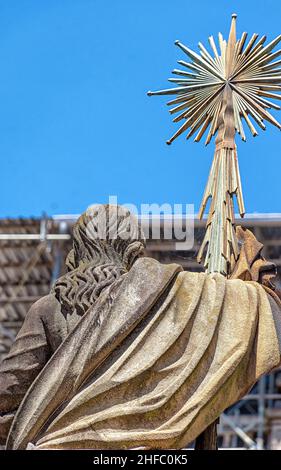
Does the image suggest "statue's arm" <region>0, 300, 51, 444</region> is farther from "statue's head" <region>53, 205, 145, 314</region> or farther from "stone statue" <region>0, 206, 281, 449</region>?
"statue's head" <region>53, 205, 145, 314</region>

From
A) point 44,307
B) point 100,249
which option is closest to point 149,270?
point 100,249

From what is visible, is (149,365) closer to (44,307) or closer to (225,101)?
(44,307)

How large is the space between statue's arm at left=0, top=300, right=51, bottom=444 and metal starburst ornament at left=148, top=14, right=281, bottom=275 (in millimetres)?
1490

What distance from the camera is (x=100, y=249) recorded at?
270 inches

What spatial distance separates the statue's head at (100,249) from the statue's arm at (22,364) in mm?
163

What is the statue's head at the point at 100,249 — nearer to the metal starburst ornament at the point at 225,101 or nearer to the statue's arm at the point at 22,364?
the statue's arm at the point at 22,364

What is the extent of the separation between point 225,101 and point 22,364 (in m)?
2.31

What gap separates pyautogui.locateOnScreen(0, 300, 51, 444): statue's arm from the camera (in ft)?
21.5

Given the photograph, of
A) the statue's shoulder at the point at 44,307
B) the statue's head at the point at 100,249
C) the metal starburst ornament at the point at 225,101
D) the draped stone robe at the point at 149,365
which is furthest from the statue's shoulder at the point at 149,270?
the metal starburst ornament at the point at 225,101

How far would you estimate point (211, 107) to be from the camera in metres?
8.31

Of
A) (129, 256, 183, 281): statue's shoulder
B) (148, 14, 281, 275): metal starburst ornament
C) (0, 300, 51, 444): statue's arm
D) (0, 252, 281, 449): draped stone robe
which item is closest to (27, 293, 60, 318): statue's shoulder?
(0, 300, 51, 444): statue's arm

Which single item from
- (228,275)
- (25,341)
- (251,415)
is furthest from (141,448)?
(251,415)

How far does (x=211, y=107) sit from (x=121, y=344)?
88.5 inches
